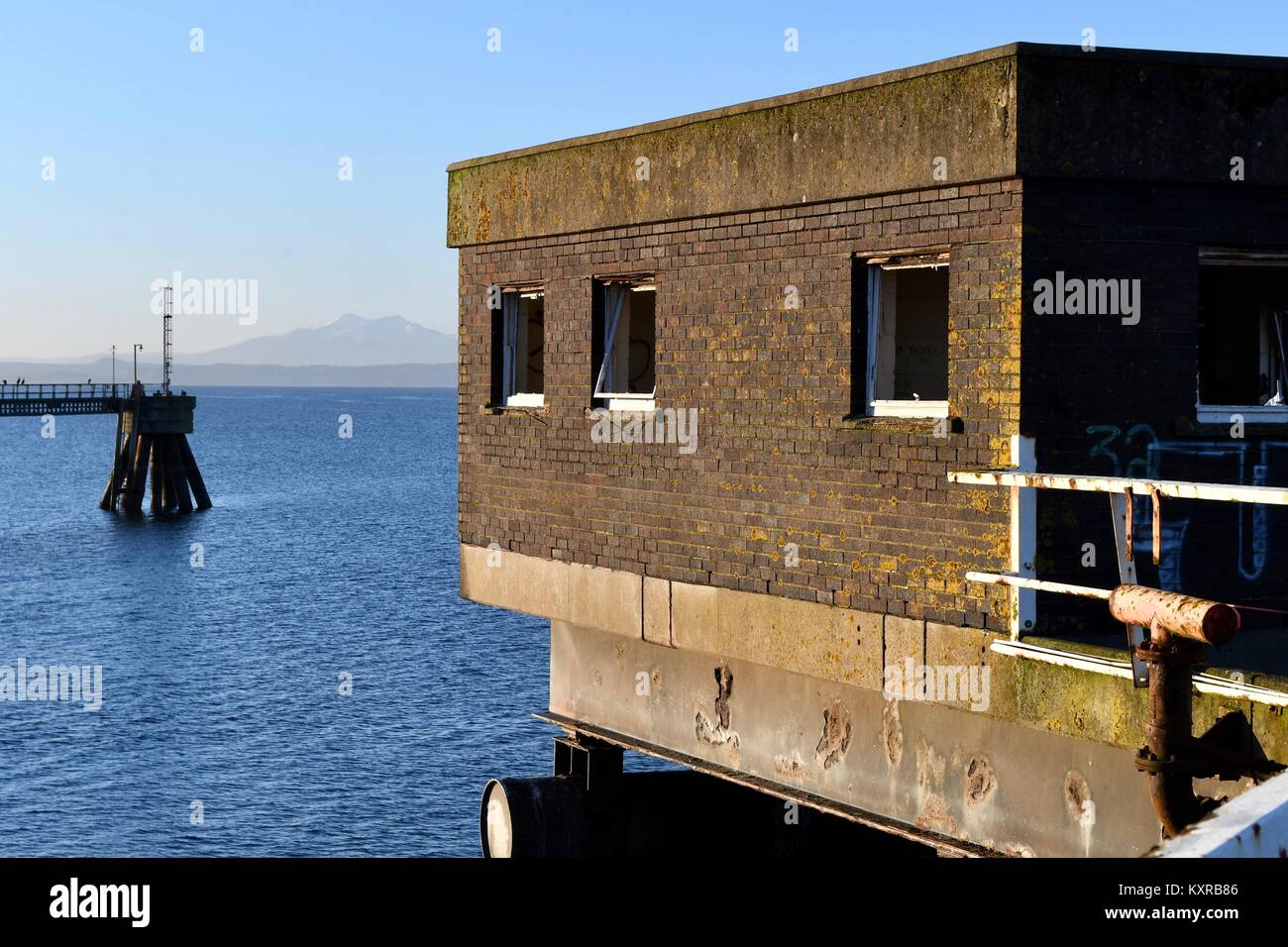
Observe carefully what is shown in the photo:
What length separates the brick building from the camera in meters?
9.84

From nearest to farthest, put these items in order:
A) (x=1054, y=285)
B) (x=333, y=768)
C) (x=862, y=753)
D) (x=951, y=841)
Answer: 1. (x=1054, y=285)
2. (x=951, y=841)
3. (x=862, y=753)
4. (x=333, y=768)

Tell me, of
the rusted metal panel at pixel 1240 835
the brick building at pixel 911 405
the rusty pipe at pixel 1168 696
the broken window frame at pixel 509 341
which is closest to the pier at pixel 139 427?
the broken window frame at pixel 509 341

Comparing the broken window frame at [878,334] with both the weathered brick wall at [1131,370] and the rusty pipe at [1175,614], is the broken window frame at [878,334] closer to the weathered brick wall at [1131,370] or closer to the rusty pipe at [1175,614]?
the weathered brick wall at [1131,370]

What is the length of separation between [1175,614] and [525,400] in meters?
8.11

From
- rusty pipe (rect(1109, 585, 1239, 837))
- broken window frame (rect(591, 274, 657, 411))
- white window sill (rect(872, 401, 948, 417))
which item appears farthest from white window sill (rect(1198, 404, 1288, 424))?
broken window frame (rect(591, 274, 657, 411))

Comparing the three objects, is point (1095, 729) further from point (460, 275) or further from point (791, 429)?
point (460, 275)

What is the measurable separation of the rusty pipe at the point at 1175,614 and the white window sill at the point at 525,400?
7262mm

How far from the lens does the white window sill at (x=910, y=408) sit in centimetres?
1063

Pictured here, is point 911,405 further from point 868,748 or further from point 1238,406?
point 868,748

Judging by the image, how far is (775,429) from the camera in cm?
1175

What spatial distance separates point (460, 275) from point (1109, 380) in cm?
718

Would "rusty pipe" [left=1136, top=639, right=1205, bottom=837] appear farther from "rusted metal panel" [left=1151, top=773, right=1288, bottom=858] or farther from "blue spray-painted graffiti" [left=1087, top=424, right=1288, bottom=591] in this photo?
"rusted metal panel" [left=1151, top=773, right=1288, bottom=858]

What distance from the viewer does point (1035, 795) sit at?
32.4ft

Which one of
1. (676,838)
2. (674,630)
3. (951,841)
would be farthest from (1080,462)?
(676,838)
